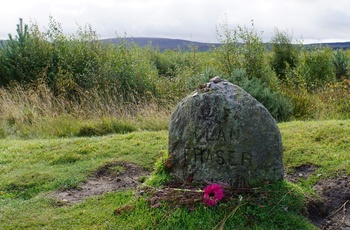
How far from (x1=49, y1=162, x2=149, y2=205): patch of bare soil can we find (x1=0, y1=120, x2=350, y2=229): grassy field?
102 millimetres

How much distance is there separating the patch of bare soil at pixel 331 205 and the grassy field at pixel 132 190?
13 centimetres

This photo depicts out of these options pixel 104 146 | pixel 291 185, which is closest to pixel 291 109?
pixel 104 146

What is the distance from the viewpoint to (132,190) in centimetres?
612

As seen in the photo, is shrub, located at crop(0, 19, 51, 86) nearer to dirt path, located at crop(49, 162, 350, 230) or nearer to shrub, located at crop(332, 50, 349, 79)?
dirt path, located at crop(49, 162, 350, 230)

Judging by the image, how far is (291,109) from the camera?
1234 centimetres

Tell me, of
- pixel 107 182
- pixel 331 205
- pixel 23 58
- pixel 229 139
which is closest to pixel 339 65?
pixel 23 58

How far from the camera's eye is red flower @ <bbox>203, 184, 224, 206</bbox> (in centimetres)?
521

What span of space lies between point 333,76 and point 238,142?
18.2 metres

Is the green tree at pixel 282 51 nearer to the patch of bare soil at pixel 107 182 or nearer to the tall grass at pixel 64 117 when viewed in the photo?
the tall grass at pixel 64 117

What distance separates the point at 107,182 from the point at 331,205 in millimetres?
3229

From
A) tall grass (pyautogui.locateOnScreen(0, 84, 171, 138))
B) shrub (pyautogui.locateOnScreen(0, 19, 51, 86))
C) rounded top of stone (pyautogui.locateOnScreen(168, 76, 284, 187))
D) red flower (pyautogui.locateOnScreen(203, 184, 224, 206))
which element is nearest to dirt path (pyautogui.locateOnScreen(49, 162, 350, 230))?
rounded top of stone (pyautogui.locateOnScreen(168, 76, 284, 187))

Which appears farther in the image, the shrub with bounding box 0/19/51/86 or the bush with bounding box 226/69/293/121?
the shrub with bounding box 0/19/51/86

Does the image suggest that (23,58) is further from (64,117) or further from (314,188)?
(314,188)

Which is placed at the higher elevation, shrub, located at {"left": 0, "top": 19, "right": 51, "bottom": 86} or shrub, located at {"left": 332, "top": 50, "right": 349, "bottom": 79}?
shrub, located at {"left": 0, "top": 19, "right": 51, "bottom": 86}
